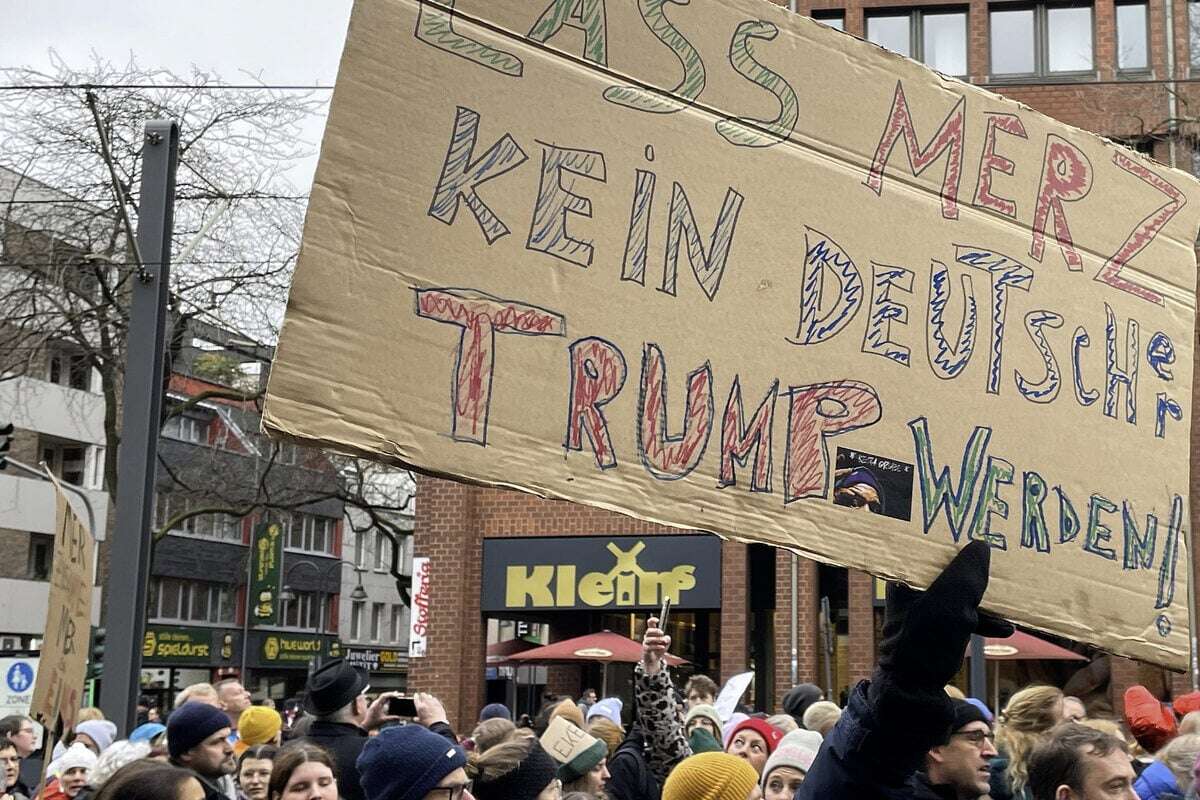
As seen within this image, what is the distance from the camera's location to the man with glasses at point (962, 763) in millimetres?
4770

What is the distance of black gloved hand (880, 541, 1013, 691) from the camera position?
2.50 metres

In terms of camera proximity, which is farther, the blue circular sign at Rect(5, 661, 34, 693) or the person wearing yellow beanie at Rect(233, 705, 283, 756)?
the blue circular sign at Rect(5, 661, 34, 693)

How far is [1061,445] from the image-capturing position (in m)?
3.27

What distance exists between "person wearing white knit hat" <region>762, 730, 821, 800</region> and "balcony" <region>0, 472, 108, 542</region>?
41251mm

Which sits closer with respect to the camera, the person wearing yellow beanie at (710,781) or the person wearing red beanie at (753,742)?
the person wearing yellow beanie at (710,781)

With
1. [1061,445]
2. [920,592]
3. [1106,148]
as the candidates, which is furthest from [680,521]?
[1106,148]

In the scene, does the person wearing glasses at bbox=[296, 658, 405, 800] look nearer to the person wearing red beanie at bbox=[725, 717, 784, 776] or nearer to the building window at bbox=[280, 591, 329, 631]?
the person wearing red beanie at bbox=[725, 717, 784, 776]

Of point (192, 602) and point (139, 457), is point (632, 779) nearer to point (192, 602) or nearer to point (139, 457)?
point (139, 457)

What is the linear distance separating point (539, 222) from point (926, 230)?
2.85 feet

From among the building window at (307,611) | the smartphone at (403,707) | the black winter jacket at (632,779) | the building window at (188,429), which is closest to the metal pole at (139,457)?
the smartphone at (403,707)

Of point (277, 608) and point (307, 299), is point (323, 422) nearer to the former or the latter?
point (307, 299)

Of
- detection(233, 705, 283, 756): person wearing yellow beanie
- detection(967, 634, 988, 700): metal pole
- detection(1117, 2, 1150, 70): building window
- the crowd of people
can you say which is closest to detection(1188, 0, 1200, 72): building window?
detection(1117, 2, 1150, 70): building window

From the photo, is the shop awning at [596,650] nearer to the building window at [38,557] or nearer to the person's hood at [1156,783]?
the person's hood at [1156,783]

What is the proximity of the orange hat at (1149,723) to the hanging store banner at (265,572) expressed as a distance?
5134 centimetres
